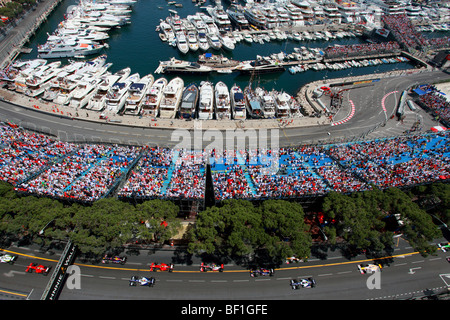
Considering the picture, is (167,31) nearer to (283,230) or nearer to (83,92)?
(83,92)

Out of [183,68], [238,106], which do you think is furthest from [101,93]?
[238,106]

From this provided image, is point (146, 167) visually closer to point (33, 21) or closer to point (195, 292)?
point (195, 292)

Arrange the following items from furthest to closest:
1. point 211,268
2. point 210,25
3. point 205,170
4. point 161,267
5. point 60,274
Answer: point 210,25
point 205,170
point 211,268
point 161,267
point 60,274

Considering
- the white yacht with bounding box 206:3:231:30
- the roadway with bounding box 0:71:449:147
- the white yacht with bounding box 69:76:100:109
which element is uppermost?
the white yacht with bounding box 206:3:231:30

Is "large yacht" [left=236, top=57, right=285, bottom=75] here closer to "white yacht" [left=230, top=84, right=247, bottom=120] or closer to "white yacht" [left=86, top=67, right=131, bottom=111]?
"white yacht" [left=230, top=84, right=247, bottom=120]

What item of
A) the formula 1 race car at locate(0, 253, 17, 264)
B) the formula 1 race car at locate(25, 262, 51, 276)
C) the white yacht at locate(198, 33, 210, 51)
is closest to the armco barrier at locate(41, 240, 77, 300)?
the formula 1 race car at locate(25, 262, 51, 276)

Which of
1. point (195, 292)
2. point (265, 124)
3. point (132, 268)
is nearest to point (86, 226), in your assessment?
point (132, 268)
